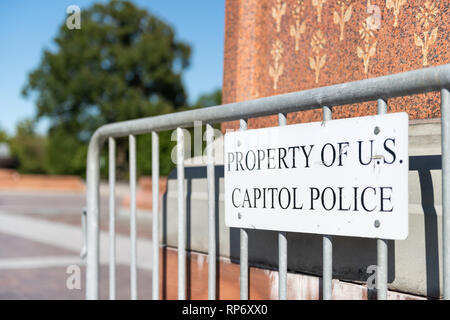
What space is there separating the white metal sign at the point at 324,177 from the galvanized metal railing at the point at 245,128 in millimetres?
57

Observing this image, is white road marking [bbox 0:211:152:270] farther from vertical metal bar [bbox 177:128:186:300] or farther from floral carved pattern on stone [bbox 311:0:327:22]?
floral carved pattern on stone [bbox 311:0:327:22]

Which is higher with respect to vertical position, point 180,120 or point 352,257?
point 180,120

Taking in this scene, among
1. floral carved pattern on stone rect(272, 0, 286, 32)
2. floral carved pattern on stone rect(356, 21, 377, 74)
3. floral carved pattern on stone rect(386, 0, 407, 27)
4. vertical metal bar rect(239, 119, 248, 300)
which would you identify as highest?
floral carved pattern on stone rect(272, 0, 286, 32)

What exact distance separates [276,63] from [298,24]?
237 mm

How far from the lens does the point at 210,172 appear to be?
2.21m

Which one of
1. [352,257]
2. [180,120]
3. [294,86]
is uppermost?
[294,86]

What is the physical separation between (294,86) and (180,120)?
669mm

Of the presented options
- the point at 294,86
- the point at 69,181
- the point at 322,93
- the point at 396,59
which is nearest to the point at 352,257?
the point at 322,93

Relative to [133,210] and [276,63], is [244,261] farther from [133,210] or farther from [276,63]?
[276,63]

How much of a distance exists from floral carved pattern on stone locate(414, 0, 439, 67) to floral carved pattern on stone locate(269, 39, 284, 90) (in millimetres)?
821

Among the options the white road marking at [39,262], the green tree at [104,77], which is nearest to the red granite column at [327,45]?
the white road marking at [39,262]

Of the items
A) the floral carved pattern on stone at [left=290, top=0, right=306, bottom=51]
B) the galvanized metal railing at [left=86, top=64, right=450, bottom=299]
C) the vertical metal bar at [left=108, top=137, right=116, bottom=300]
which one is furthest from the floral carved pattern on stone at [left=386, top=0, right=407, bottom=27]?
the vertical metal bar at [left=108, top=137, right=116, bottom=300]

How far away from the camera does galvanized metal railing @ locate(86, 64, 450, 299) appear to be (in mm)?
1505
